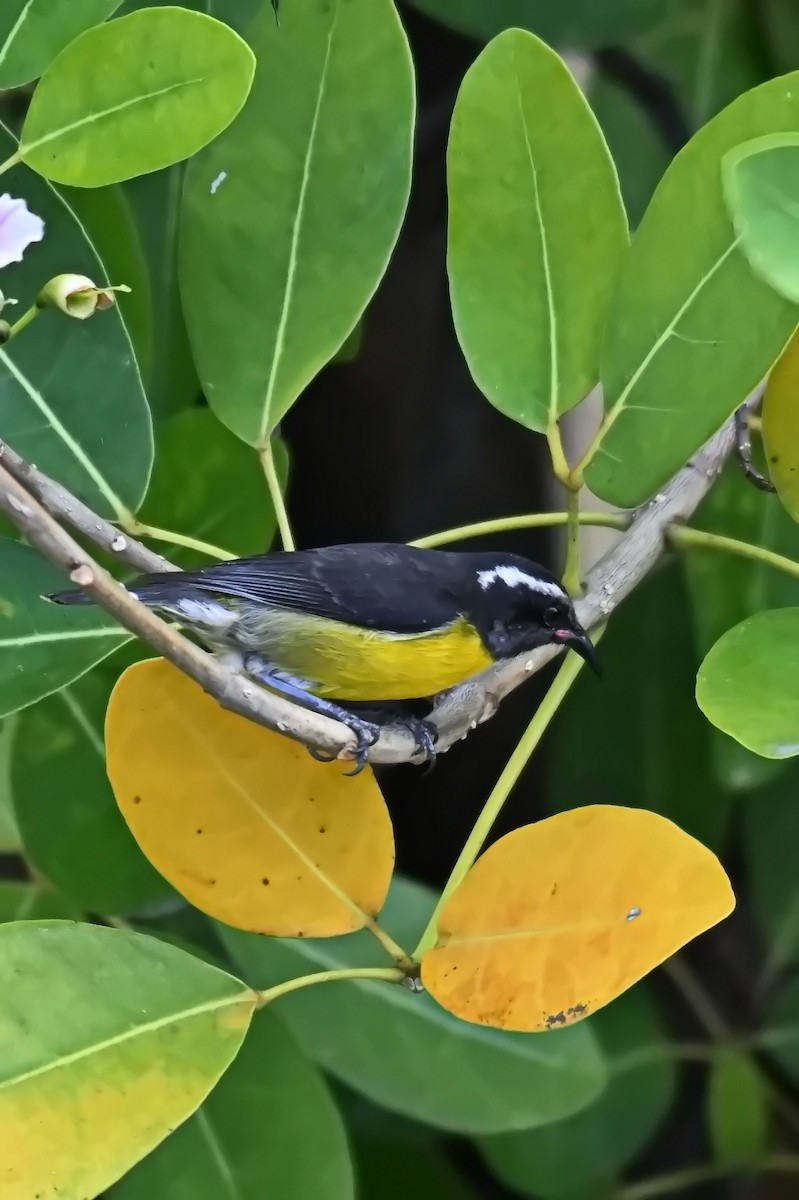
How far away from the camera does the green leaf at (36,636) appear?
578mm

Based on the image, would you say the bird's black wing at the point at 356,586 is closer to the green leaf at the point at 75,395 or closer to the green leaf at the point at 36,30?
the green leaf at the point at 75,395

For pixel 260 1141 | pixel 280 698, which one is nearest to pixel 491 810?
pixel 280 698

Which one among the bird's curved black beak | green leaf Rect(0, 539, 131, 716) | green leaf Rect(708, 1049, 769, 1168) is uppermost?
green leaf Rect(0, 539, 131, 716)

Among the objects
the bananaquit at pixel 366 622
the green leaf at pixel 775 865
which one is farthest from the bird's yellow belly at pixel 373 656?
the green leaf at pixel 775 865

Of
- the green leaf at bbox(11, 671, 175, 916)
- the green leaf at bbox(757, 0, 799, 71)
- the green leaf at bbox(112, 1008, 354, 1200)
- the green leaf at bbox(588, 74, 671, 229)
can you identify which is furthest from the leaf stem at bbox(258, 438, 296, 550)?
the green leaf at bbox(757, 0, 799, 71)

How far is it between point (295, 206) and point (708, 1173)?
0.85 meters

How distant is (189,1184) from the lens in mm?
647

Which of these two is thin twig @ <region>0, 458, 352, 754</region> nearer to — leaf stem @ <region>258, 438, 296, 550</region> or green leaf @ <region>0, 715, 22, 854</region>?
leaf stem @ <region>258, 438, 296, 550</region>

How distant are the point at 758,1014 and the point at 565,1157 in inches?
8.7

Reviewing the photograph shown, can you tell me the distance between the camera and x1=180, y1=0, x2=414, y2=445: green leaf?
22.5 inches

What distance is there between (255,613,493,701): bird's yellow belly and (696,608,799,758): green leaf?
0.69 ft

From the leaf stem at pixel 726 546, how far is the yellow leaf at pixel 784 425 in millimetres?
30

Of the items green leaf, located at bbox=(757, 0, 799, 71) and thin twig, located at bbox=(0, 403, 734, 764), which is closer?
thin twig, located at bbox=(0, 403, 734, 764)

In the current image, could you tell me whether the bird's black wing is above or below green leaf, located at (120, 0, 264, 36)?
below
